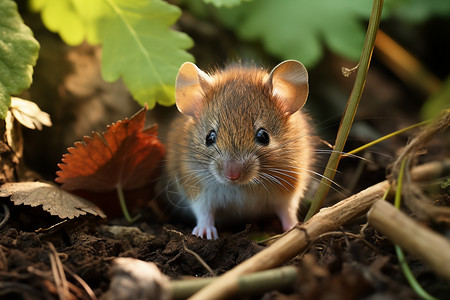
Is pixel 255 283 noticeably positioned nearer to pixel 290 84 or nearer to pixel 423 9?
pixel 290 84

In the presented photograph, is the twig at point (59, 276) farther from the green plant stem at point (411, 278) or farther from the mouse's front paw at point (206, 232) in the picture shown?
the green plant stem at point (411, 278)

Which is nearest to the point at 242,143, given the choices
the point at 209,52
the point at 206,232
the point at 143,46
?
the point at 206,232

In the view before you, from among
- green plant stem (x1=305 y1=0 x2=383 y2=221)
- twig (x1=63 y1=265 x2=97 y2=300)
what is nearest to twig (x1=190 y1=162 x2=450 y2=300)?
green plant stem (x1=305 y1=0 x2=383 y2=221)

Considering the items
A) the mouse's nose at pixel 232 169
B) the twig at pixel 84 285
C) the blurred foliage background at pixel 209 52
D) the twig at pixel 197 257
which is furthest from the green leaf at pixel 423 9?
the twig at pixel 84 285

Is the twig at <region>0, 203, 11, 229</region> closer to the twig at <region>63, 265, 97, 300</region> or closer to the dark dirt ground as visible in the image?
the dark dirt ground

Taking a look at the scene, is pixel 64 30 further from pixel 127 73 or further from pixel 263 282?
pixel 263 282
